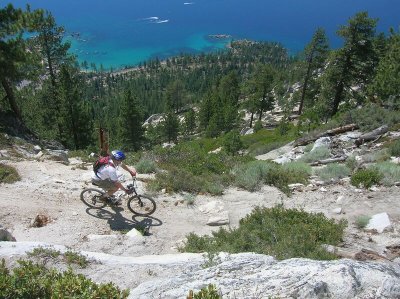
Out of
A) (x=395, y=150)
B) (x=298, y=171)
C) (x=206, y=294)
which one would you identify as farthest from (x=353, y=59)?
(x=206, y=294)

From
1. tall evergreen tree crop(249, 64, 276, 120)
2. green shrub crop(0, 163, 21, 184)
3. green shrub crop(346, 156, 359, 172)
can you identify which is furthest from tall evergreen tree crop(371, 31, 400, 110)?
tall evergreen tree crop(249, 64, 276, 120)

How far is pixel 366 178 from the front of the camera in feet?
40.2

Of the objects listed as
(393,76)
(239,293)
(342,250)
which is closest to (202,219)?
(342,250)

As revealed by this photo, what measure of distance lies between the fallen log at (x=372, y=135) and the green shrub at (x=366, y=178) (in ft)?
20.8

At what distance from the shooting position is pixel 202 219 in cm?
1078

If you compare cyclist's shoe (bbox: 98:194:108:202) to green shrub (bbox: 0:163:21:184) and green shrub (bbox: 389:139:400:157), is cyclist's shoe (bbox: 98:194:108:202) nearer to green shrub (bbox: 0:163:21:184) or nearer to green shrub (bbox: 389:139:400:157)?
green shrub (bbox: 0:163:21:184)

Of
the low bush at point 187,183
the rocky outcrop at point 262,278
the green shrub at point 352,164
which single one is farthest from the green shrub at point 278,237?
the green shrub at point 352,164

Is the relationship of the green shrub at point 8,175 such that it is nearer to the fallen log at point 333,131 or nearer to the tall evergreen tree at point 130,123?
the fallen log at point 333,131

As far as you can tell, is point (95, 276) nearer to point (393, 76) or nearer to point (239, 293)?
point (239, 293)

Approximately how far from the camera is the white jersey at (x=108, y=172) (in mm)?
10039

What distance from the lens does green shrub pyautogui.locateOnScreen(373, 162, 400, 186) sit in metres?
12.2

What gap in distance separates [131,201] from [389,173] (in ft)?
28.7

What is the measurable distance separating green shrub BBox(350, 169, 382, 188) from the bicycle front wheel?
6868 millimetres

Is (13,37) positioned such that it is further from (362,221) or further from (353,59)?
(353,59)
